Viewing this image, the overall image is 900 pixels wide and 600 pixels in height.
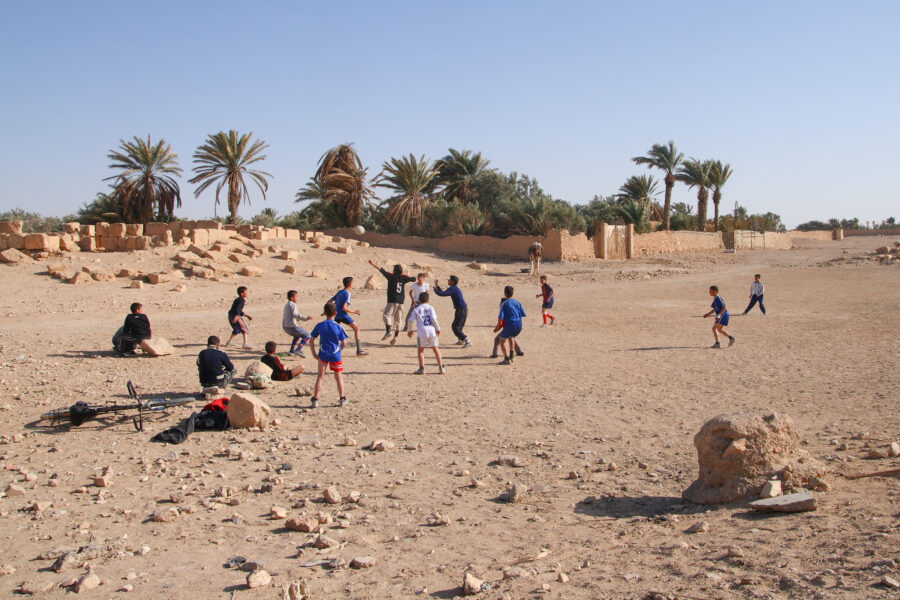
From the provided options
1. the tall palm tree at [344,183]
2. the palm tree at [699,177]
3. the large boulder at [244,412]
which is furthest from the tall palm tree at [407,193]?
the large boulder at [244,412]

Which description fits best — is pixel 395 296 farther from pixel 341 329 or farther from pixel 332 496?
pixel 332 496

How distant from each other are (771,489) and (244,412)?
18.7 ft

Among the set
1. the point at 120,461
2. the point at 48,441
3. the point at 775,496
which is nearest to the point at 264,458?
the point at 120,461

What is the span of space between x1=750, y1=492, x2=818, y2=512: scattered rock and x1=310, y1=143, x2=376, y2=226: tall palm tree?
130ft

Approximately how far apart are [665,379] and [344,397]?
506cm

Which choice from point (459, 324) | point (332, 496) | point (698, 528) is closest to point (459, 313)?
point (459, 324)

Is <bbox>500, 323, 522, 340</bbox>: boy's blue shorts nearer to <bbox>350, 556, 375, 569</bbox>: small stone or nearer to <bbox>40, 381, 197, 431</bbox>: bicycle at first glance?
<bbox>40, 381, 197, 431</bbox>: bicycle

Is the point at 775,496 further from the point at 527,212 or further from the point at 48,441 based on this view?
the point at 527,212

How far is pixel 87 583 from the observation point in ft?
14.3

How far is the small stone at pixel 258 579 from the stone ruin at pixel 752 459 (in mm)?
3317

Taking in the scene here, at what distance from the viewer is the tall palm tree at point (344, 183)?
42.7m

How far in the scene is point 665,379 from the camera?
1059 centimetres

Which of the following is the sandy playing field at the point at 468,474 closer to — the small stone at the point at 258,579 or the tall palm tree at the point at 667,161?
the small stone at the point at 258,579

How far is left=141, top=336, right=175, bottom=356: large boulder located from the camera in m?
12.2
